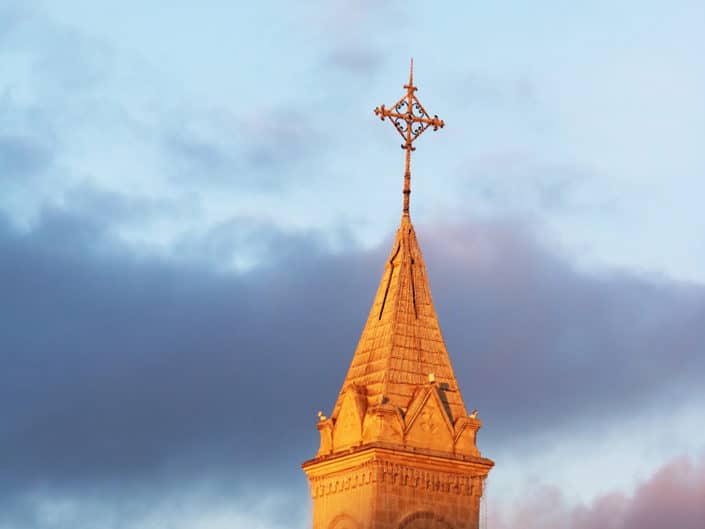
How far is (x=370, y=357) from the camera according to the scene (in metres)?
116

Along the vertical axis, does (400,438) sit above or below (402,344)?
below

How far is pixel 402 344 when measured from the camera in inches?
4525

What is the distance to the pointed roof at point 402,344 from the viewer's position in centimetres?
11400

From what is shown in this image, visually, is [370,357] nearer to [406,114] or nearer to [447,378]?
[447,378]

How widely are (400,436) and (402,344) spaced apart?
4.38 metres

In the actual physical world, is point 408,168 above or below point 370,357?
above

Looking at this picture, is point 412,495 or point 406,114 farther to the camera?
point 406,114

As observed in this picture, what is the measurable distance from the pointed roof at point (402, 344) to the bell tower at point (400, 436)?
4 cm

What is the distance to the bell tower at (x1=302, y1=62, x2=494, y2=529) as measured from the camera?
112250 mm

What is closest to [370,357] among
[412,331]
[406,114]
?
[412,331]

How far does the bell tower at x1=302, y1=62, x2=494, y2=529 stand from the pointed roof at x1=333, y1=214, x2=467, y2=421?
4 centimetres

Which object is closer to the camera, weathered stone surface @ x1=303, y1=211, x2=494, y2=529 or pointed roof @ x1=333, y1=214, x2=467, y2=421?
weathered stone surface @ x1=303, y1=211, x2=494, y2=529

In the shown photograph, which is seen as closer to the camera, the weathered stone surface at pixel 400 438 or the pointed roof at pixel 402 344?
the weathered stone surface at pixel 400 438

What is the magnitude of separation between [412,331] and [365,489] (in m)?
7.48
